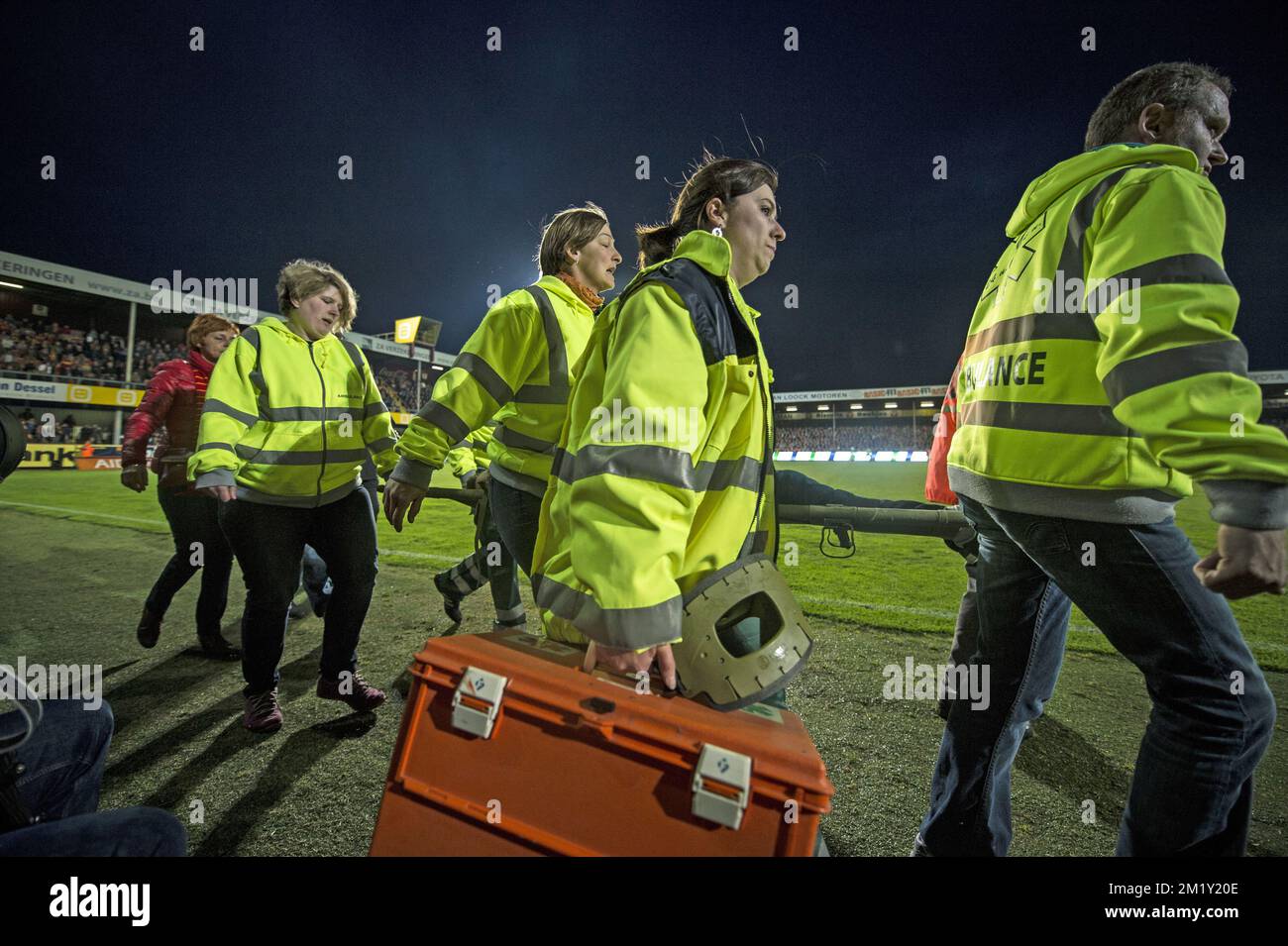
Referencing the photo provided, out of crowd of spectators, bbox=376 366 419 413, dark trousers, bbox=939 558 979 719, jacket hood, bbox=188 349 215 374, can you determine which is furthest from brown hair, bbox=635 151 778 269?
crowd of spectators, bbox=376 366 419 413

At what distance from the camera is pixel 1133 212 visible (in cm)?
133

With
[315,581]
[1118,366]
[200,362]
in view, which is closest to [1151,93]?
[1118,366]

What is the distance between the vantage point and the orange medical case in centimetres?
102

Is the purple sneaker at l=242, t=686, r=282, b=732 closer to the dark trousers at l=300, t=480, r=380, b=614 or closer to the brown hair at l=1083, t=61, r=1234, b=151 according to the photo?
the dark trousers at l=300, t=480, r=380, b=614

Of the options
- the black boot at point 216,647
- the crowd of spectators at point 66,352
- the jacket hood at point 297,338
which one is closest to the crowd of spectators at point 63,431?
the crowd of spectators at point 66,352

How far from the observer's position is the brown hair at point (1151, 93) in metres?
1.62

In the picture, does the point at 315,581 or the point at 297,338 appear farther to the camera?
the point at 315,581

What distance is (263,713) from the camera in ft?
8.47

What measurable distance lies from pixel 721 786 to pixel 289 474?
252 centimetres

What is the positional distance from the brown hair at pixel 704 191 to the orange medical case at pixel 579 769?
1332 millimetres

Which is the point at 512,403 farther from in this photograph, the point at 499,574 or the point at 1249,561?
the point at 1249,561

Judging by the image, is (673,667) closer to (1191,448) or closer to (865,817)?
(1191,448)
